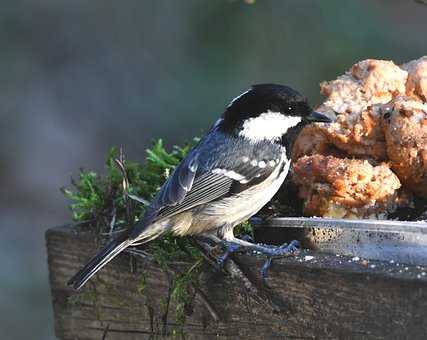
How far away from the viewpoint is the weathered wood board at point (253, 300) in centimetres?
212

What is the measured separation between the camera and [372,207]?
264 cm

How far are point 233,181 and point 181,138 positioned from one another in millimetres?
3543

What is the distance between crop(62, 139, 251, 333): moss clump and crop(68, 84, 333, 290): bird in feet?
0.25

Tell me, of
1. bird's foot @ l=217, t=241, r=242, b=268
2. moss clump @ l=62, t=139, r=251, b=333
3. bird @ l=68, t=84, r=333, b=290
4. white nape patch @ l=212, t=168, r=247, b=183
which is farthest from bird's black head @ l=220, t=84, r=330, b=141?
bird's foot @ l=217, t=241, r=242, b=268

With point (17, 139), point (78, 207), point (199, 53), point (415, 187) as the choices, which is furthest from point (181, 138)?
point (415, 187)

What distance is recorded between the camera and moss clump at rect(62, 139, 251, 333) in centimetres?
260

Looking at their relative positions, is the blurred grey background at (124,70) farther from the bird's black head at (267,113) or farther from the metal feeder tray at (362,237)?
the metal feeder tray at (362,237)

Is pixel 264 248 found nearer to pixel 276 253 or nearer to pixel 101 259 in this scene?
pixel 276 253

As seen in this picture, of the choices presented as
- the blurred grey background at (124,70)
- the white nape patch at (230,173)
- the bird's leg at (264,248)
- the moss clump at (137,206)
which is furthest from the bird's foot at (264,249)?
the blurred grey background at (124,70)

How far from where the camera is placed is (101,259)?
2572mm

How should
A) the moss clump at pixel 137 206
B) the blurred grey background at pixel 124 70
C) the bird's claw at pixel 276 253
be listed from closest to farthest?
the bird's claw at pixel 276 253
the moss clump at pixel 137 206
the blurred grey background at pixel 124 70

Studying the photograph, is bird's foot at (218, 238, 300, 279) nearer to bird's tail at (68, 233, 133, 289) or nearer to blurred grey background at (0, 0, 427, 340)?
bird's tail at (68, 233, 133, 289)

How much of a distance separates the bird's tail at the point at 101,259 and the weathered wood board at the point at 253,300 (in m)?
0.16

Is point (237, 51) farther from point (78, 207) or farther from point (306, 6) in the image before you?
point (78, 207)
